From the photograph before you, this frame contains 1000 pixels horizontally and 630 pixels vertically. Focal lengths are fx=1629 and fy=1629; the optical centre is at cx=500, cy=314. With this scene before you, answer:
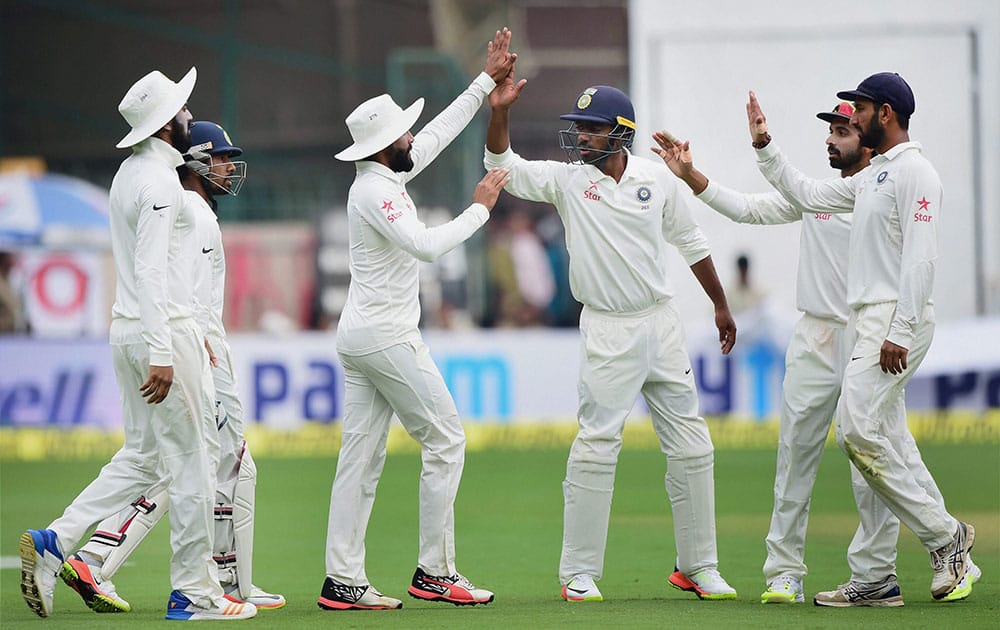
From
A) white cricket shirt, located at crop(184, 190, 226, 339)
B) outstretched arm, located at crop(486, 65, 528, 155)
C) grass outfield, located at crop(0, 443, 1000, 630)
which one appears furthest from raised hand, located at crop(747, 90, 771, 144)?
white cricket shirt, located at crop(184, 190, 226, 339)

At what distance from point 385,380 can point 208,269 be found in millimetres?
1002

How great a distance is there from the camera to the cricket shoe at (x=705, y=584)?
7074mm

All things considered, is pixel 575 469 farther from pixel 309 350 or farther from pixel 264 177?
pixel 264 177

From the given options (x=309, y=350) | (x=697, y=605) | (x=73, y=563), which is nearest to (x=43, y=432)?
(x=309, y=350)

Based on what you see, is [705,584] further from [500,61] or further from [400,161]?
[500,61]

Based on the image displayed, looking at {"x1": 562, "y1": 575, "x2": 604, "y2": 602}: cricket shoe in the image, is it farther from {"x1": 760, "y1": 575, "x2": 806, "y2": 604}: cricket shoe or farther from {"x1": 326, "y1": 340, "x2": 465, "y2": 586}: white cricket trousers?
{"x1": 760, "y1": 575, "x2": 806, "y2": 604}: cricket shoe

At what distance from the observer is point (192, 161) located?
7305mm

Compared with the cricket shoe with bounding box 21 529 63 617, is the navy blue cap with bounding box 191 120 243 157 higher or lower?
higher

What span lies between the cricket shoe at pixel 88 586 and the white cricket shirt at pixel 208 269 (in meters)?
1.14

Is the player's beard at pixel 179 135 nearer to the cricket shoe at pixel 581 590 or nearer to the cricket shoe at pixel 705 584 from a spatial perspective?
the cricket shoe at pixel 581 590

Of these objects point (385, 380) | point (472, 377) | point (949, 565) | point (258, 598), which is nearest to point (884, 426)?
point (949, 565)

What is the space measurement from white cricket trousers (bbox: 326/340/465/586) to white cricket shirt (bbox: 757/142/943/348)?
177 centimetres

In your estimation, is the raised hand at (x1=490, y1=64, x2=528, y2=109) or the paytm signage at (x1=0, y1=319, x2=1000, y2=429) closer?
the raised hand at (x1=490, y1=64, x2=528, y2=109)

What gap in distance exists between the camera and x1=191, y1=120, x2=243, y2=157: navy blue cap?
290 inches
